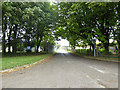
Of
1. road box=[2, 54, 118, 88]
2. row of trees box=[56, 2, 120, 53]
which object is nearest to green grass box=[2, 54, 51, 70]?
road box=[2, 54, 118, 88]

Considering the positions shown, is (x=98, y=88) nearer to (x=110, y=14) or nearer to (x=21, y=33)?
(x=110, y=14)

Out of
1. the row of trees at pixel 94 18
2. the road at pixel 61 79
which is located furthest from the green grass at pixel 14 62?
the row of trees at pixel 94 18

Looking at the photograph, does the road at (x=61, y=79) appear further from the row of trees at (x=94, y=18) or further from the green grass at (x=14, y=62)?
the row of trees at (x=94, y=18)

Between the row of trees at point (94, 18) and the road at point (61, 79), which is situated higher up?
the row of trees at point (94, 18)

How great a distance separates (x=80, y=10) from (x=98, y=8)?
2.53 metres

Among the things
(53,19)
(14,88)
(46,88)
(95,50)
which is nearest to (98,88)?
(46,88)

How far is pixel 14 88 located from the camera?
351 cm

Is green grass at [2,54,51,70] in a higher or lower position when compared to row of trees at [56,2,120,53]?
lower

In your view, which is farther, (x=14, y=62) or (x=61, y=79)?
(x=14, y=62)

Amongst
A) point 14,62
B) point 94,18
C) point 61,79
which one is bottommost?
point 61,79

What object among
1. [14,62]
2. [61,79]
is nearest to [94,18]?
[61,79]

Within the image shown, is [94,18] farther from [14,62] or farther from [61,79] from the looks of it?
[14,62]

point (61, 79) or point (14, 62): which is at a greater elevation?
point (14, 62)

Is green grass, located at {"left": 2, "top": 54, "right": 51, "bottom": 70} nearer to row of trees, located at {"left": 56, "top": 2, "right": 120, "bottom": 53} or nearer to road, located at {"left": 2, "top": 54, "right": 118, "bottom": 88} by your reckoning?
road, located at {"left": 2, "top": 54, "right": 118, "bottom": 88}
